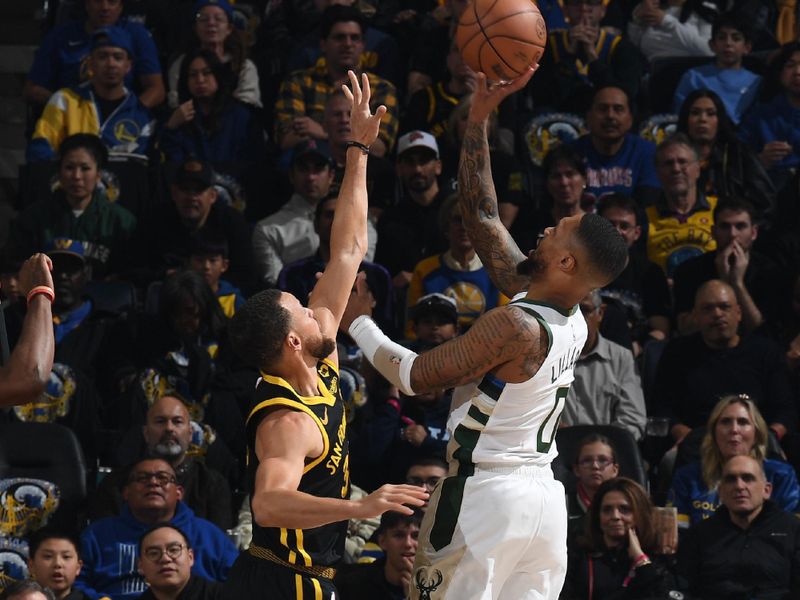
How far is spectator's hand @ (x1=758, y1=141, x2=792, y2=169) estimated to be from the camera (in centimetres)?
1212

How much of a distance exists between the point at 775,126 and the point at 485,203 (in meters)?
6.39

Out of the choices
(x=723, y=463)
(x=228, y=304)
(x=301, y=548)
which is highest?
(x=301, y=548)

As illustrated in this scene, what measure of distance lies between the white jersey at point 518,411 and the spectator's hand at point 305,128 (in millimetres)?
6435

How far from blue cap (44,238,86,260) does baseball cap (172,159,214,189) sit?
2.86ft

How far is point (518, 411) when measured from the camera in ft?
18.9

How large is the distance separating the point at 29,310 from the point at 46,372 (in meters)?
0.28

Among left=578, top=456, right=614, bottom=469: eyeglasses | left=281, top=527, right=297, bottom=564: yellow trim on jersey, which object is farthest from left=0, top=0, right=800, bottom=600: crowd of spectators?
left=281, top=527, right=297, bottom=564: yellow trim on jersey

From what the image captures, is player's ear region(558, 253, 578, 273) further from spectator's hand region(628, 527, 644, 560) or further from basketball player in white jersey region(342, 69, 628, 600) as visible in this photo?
spectator's hand region(628, 527, 644, 560)

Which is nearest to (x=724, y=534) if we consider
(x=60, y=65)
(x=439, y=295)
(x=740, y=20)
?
(x=439, y=295)

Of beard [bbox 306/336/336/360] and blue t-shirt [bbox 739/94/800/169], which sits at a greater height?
beard [bbox 306/336/336/360]

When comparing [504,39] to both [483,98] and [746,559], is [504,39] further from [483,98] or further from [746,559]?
[746,559]

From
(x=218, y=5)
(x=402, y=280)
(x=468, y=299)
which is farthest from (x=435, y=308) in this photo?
(x=218, y=5)

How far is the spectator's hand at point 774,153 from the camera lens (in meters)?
12.1

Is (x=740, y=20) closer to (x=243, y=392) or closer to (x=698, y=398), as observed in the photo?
(x=698, y=398)
